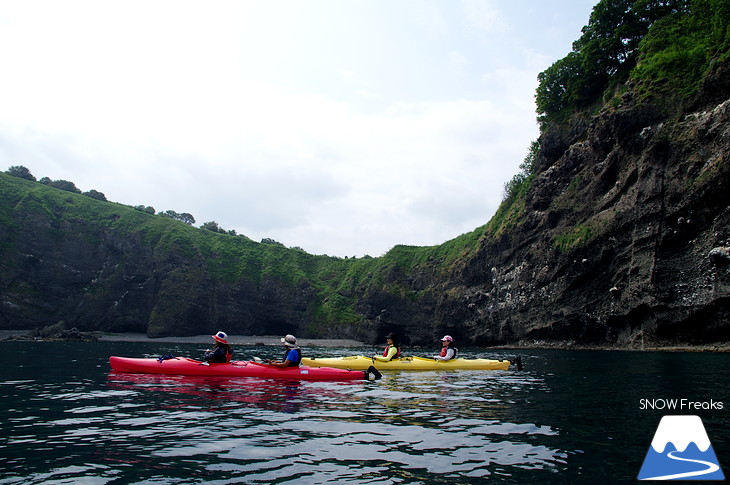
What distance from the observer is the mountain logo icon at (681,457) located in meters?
6.14

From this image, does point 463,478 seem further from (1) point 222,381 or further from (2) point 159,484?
(1) point 222,381

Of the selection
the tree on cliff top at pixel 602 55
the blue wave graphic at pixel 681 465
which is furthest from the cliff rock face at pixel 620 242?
the blue wave graphic at pixel 681 465

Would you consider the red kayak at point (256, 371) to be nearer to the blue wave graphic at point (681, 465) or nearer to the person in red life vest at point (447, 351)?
the person in red life vest at point (447, 351)

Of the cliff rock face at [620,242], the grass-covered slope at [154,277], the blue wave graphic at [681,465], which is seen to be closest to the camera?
the blue wave graphic at [681,465]

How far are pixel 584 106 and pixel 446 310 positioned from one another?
2906 centimetres

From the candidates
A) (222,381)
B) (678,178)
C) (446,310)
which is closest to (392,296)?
(446,310)

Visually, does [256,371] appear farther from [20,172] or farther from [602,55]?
[20,172]

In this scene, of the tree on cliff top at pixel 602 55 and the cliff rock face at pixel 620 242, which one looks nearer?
the cliff rock face at pixel 620 242

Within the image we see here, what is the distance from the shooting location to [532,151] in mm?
70438

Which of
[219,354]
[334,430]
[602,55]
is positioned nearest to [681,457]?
[334,430]

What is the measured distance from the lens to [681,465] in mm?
6367

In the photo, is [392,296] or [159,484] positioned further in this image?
[392,296]

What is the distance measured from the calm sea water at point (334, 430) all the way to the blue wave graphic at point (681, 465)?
19cm

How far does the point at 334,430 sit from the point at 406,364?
1439 cm
